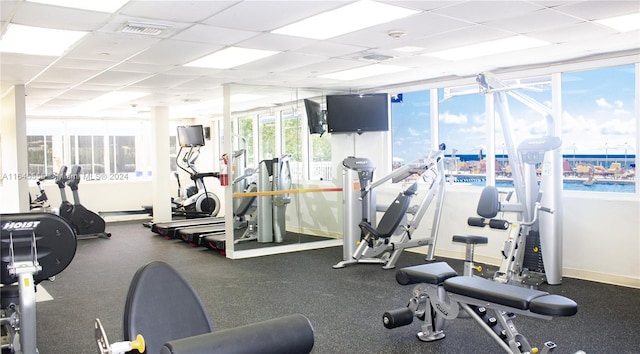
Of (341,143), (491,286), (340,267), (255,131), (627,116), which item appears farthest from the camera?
(341,143)

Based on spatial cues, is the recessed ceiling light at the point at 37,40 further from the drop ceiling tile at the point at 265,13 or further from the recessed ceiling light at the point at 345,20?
the recessed ceiling light at the point at 345,20

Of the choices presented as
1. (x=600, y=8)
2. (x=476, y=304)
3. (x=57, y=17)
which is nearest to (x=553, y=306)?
(x=476, y=304)

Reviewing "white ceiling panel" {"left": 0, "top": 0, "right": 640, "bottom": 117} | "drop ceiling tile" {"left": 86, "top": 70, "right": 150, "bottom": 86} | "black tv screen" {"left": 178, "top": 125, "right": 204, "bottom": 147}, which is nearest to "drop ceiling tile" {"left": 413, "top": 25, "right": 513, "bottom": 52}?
"white ceiling panel" {"left": 0, "top": 0, "right": 640, "bottom": 117}

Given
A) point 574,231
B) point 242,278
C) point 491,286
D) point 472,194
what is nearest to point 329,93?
point 472,194

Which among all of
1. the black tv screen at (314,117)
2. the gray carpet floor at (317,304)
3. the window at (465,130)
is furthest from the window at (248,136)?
the window at (465,130)

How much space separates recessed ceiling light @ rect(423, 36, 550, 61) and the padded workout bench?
7.62 feet

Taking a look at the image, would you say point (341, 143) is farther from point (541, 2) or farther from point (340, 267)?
point (541, 2)

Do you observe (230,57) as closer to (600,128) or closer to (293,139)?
(293,139)

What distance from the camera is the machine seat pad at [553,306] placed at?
2.91m

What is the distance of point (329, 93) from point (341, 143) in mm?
805

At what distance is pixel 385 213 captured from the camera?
6523 mm

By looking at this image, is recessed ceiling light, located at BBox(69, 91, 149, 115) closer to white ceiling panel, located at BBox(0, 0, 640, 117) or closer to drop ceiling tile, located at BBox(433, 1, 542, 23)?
white ceiling panel, located at BBox(0, 0, 640, 117)

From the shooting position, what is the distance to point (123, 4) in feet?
11.7

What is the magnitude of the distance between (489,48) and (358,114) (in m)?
2.64
